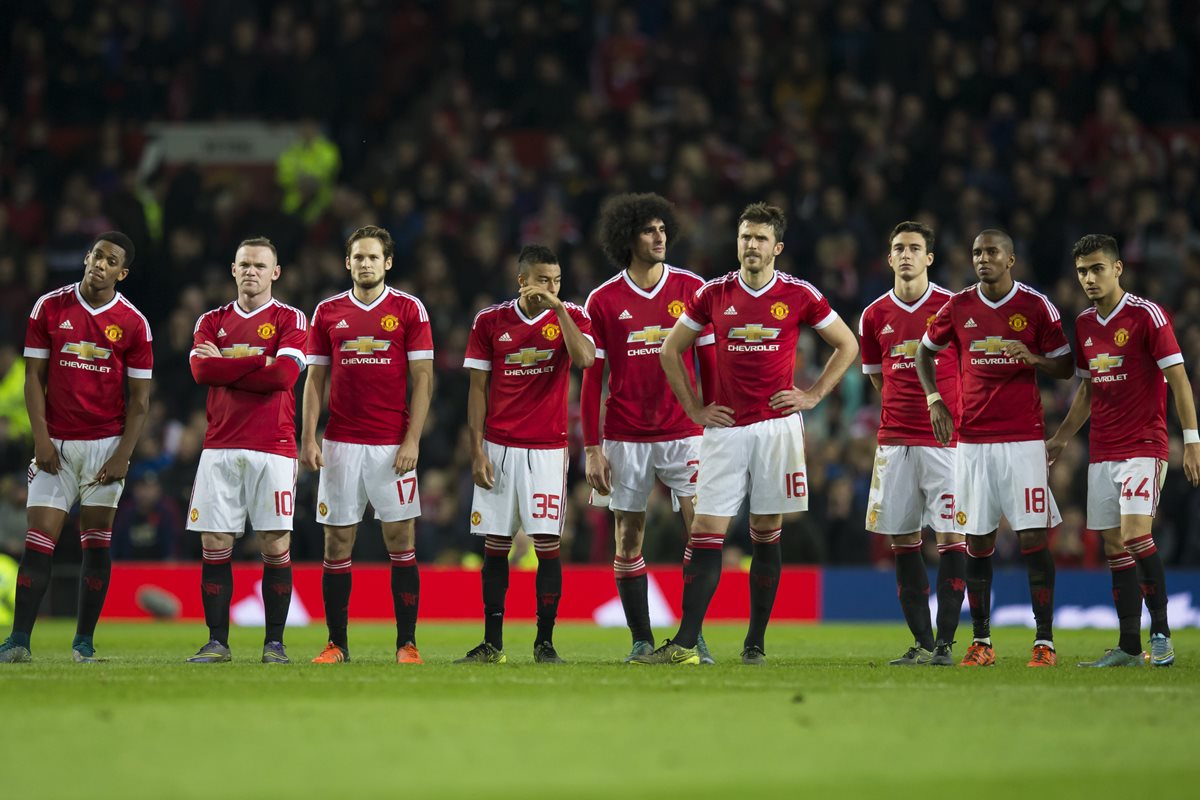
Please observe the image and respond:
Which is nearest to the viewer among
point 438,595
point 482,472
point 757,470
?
point 757,470

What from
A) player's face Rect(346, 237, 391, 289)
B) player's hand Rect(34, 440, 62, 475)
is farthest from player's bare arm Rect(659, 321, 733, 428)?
player's hand Rect(34, 440, 62, 475)

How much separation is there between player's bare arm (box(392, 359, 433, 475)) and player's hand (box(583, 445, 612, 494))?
114 cm

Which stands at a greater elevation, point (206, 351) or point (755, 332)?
point (755, 332)

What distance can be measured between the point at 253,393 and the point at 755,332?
338cm

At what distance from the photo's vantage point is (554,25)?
2423cm

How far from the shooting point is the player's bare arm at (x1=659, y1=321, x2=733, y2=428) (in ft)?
33.1

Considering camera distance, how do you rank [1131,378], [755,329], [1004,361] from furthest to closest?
[1131,378], [1004,361], [755,329]

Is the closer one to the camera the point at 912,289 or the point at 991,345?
the point at 991,345

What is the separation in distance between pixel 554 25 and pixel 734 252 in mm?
5825

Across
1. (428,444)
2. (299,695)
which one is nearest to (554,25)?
(428,444)

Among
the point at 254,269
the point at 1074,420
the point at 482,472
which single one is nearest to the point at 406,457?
the point at 482,472

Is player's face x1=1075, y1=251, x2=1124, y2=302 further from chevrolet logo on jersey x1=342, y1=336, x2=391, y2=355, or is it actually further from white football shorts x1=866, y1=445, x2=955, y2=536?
chevrolet logo on jersey x1=342, y1=336, x2=391, y2=355

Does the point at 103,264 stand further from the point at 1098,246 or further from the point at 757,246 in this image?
the point at 1098,246

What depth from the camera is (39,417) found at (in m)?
10.6
